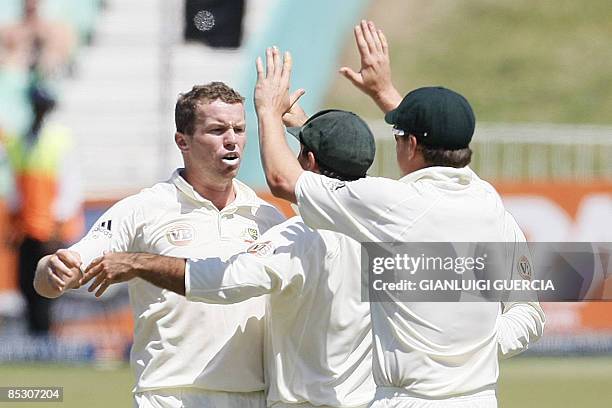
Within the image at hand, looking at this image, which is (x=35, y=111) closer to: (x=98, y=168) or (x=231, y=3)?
(x=98, y=168)

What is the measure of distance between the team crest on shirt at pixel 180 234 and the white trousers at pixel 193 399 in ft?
2.05

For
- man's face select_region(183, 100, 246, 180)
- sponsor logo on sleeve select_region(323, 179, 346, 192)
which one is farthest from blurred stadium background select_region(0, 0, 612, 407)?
sponsor logo on sleeve select_region(323, 179, 346, 192)

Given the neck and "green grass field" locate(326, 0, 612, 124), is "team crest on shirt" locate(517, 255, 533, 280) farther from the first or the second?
"green grass field" locate(326, 0, 612, 124)

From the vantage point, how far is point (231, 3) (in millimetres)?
19094

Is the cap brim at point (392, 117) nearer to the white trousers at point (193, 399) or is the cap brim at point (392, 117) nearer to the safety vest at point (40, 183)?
the white trousers at point (193, 399)

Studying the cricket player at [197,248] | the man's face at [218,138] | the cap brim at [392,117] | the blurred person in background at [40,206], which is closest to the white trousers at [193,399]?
the cricket player at [197,248]

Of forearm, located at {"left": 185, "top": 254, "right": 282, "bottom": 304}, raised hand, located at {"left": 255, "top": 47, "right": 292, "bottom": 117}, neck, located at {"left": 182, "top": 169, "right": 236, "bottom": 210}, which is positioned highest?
raised hand, located at {"left": 255, "top": 47, "right": 292, "bottom": 117}

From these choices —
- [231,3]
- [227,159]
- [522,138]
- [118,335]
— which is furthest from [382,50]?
[231,3]

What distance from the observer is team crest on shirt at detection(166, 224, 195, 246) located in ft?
18.6

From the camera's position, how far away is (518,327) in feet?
17.4

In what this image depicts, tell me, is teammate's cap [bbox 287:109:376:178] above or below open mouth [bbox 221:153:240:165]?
above

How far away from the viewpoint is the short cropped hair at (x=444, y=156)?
5.09 m

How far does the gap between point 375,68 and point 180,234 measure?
120cm

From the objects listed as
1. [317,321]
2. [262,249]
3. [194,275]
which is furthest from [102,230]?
[317,321]
